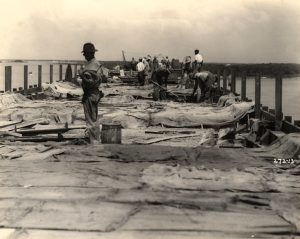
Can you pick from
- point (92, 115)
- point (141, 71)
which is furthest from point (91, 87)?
point (141, 71)

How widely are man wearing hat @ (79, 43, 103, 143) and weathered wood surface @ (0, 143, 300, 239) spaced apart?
79.7 inches

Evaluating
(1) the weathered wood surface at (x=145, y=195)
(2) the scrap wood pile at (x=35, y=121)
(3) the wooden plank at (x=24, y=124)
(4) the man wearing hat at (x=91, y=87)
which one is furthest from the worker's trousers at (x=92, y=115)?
(3) the wooden plank at (x=24, y=124)

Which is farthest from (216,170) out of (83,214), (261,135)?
(261,135)

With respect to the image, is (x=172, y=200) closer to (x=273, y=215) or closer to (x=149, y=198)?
(x=149, y=198)

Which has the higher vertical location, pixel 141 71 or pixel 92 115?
pixel 141 71

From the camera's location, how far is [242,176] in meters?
6.50

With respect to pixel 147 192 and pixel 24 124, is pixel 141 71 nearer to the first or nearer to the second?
pixel 24 124

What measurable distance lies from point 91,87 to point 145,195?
495cm

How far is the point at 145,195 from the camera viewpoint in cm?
550

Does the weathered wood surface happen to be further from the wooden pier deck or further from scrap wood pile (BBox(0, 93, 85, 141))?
scrap wood pile (BBox(0, 93, 85, 141))

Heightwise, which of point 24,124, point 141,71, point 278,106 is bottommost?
point 24,124

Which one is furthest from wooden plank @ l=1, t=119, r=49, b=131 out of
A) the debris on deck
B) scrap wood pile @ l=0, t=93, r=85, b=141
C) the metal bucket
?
the metal bucket

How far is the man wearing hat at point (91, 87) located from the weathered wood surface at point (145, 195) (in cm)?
202

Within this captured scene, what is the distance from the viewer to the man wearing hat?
10055 mm
